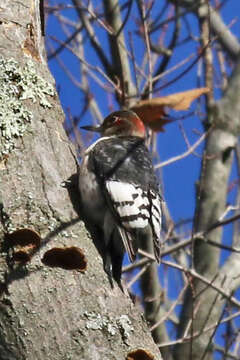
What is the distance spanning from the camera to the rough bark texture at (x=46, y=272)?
2736mm

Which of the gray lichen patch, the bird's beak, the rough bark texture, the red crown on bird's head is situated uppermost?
the bird's beak

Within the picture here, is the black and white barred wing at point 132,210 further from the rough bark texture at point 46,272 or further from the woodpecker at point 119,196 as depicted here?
the rough bark texture at point 46,272

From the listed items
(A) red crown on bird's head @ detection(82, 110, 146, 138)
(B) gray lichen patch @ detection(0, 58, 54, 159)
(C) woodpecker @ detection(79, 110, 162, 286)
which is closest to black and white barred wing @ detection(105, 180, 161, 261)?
(C) woodpecker @ detection(79, 110, 162, 286)

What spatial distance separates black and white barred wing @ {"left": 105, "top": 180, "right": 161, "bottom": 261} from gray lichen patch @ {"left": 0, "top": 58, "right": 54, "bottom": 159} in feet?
1.94

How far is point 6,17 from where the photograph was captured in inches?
157

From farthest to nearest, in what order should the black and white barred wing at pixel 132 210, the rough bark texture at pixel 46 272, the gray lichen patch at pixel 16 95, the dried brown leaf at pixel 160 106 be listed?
1. the dried brown leaf at pixel 160 106
2. the black and white barred wing at pixel 132 210
3. the gray lichen patch at pixel 16 95
4. the rough bark texture at pixel 46 272

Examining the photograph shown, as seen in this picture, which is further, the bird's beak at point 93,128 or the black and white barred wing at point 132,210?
the bird's beak at point 93,128

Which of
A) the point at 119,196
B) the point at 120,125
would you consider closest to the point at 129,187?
the point at 119,196

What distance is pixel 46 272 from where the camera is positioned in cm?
292

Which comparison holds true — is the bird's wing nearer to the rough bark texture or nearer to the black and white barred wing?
the black and white barred wing

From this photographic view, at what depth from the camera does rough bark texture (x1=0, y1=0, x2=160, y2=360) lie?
2.74 meters

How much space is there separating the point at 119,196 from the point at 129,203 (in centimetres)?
9

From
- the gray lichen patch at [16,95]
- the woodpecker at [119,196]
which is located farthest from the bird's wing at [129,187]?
the gray lichen patch at [16,95]

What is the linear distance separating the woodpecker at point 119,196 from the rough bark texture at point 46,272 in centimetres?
20
